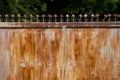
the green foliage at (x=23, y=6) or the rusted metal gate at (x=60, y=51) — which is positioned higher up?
the green foliage at (x=23, y=6)

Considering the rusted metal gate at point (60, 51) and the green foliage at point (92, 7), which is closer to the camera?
the rusted metal gate at point (60, 51)

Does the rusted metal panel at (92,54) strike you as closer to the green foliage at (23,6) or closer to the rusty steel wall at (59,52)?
the rusty steel wall at (59,52)

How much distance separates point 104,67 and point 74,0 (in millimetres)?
7958

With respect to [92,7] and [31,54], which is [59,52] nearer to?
[31,54]

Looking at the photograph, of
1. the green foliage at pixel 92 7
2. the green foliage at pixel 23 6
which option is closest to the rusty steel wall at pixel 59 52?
the green foliage at pixel 23 6

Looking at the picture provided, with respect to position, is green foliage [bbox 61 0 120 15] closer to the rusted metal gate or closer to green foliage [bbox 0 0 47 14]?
green foliage [bbox 0 0 47 14]

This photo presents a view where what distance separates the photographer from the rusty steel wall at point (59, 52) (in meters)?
6.70

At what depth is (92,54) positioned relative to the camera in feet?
22.0

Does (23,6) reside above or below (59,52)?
above

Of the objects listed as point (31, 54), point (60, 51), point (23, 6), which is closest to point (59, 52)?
point (60, 51)

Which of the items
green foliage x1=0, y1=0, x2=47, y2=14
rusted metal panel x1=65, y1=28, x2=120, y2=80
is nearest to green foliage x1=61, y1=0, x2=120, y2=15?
green foliage x1=0, y1=0, x2=47, y2=14

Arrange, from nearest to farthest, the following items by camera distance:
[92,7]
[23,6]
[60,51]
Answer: [60,51] < [23,6] < [92,7]

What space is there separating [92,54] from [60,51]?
60 centimetres

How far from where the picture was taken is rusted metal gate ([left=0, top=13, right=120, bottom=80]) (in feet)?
22.0
